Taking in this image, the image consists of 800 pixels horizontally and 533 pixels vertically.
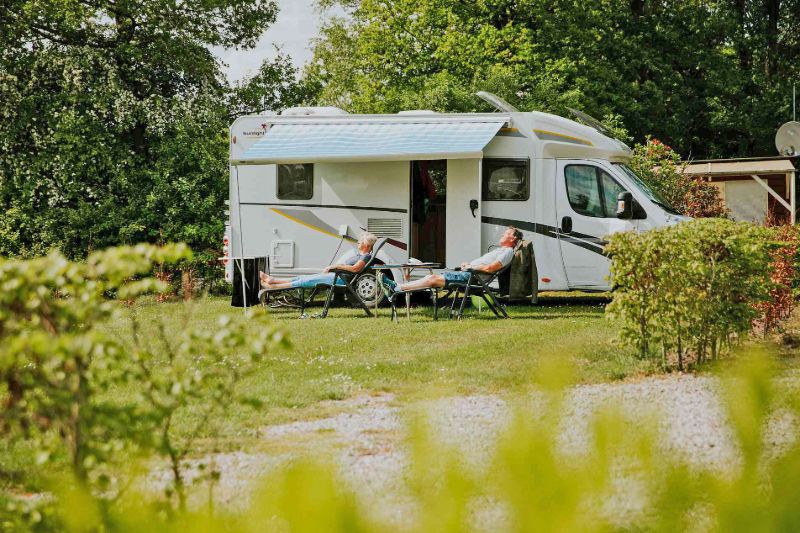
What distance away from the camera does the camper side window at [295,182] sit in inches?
549

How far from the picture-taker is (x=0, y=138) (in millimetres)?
17188

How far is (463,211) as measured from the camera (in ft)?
43.7

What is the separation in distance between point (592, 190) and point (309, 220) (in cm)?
402

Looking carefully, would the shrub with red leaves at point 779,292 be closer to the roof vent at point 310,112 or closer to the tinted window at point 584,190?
the tinted window at point 584,190

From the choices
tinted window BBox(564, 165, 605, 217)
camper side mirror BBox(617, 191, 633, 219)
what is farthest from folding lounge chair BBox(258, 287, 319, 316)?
camper side mirror BBox(617, 191, 633, 219)

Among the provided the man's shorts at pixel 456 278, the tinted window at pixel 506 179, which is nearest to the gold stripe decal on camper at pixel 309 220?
the tinted window at pixel 506 179

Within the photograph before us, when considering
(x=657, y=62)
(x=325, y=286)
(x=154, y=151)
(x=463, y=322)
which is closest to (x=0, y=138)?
(x=154, y=151)

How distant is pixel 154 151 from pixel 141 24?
2535 millimetres

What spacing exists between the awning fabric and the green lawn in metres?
2.27

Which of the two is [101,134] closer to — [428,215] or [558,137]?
[428,215]

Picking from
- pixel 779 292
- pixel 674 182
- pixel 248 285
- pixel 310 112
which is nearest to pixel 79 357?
pixel 779 292

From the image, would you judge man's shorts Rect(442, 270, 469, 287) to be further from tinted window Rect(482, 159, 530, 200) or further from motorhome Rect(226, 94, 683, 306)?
tinted window Rect(482, 159, 530, 200)

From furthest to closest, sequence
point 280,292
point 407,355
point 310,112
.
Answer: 1. point 310,112
2. point 280,292
3. point 407,355

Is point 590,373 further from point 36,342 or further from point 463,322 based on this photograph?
point 36,342
